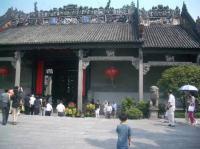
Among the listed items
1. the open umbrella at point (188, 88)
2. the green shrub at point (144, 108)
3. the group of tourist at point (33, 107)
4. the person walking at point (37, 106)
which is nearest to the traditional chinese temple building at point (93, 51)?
the green shrub at point (144, 108)

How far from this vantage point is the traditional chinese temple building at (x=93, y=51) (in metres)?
20.2

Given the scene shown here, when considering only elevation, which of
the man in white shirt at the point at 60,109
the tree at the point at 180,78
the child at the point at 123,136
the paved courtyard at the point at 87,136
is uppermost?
the tree at the point at 180,78

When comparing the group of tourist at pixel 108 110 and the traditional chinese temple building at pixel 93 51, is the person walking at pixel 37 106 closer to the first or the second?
the traditional chinese temple building at pixel 93 51

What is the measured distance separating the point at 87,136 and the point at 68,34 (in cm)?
1255

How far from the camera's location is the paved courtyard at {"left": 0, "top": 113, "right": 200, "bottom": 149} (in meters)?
9.42

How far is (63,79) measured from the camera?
975 inches

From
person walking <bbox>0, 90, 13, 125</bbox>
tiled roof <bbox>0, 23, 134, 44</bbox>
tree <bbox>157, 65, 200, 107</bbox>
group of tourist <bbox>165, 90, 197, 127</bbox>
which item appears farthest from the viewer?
tiled roof <bbox>0, 23, 134, 44</bbox>

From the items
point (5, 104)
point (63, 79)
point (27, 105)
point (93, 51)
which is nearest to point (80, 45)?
point (93, 51)

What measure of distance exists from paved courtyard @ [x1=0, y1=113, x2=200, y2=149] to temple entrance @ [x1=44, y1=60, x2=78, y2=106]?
10455 millimetres

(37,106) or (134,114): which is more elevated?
(37,106)

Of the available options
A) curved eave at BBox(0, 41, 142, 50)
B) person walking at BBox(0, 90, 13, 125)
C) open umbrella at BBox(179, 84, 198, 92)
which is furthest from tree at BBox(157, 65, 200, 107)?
person walking at BBox(0, 90, 13, 125)

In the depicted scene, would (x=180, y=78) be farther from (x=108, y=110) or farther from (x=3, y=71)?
(x=3, y=71)

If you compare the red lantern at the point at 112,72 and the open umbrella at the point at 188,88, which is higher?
the red lantern at the point at 112,72

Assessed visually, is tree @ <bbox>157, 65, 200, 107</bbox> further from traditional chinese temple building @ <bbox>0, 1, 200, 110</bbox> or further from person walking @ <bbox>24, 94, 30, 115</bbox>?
person walking @ <bbox>24, 94, 30, 115</bbox>
